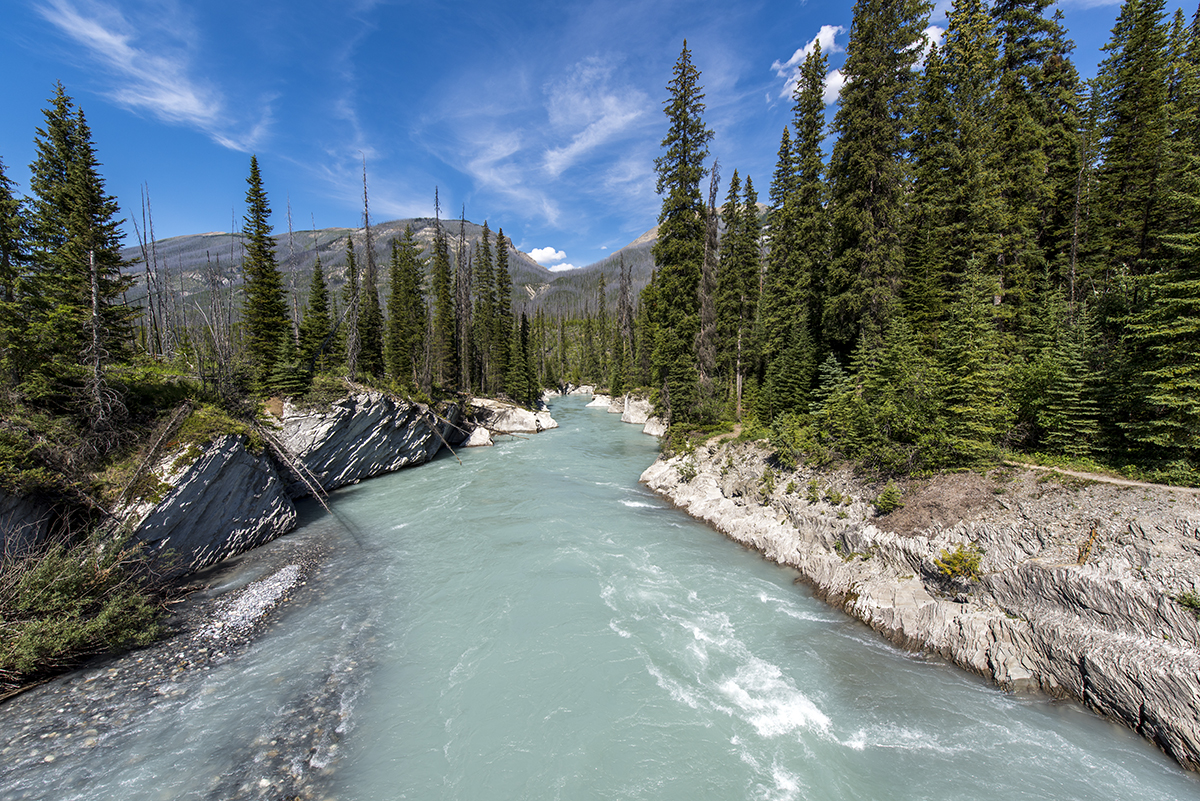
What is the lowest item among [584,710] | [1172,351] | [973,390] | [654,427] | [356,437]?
[584,710]

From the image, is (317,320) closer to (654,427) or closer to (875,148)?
(654,427)

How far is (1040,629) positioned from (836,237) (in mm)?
14581

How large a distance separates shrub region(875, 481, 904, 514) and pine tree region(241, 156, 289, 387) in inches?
1192

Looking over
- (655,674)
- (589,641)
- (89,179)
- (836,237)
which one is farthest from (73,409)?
(836,237)

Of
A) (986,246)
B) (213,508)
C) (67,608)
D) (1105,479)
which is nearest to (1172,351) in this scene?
(1105,479)

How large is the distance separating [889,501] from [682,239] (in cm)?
1934

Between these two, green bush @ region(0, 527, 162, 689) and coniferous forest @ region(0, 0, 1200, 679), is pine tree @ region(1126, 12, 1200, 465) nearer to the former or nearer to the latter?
coniferous forest @ region(0, 0, 1200, 679)

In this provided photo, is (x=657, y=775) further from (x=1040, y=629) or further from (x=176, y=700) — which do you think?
(x=176, y=700)

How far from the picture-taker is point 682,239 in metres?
25.5

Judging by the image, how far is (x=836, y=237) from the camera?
1711cm

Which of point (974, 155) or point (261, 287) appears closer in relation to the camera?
point (974, 155)

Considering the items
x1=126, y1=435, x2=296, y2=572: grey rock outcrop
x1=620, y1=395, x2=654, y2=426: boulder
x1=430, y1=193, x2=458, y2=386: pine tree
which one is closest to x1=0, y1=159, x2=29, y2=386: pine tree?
x1=126, y1=435, x2=296, y2=572: grey rock outcrop

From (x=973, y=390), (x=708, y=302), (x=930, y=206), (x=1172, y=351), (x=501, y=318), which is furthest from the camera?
(x=501, y=318)

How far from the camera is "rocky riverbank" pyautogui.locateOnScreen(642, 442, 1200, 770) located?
6.48 meters
